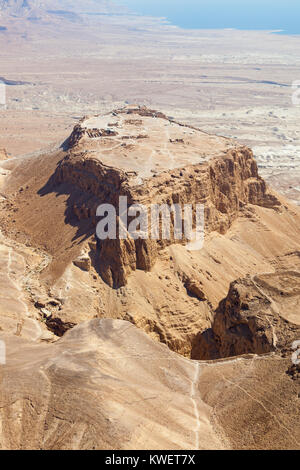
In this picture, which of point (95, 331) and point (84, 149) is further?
point (84, 149)

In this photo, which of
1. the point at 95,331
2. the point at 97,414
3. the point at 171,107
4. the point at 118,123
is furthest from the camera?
the point at 171,107

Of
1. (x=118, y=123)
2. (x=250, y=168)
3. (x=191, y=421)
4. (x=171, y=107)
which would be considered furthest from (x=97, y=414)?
(x=171, y=107)

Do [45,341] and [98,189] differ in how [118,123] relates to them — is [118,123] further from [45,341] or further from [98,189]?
[45,341]

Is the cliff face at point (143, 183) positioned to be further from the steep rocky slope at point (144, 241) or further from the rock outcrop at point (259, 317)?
the rock outcrop at point (259, 317)

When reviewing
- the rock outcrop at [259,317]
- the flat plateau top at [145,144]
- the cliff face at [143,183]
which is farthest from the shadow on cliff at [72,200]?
the rock outcrop at [259,317]

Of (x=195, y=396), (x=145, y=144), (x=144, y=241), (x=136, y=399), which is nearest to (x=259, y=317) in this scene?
(x=195, y=396)

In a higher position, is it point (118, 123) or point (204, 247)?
point (118, 123)

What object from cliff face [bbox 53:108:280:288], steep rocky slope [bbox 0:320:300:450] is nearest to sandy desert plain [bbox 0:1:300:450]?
steep rocky slope [bbox 0:320:300:450]
